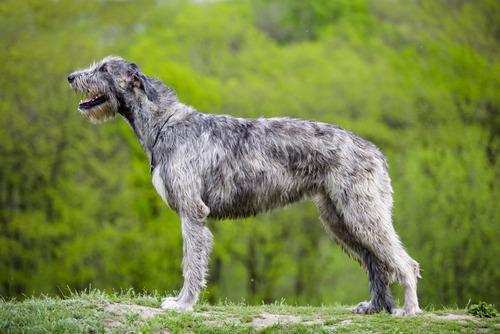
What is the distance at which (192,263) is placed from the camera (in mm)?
8094

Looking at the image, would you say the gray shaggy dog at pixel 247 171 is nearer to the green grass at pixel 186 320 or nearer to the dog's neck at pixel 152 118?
the dog's neck at pixel 152 118

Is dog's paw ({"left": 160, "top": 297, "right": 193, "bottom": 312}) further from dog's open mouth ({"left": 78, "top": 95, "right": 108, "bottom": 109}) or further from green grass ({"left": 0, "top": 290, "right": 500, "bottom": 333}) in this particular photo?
dog's open mouth ({"left": 78, "top": 95, "right": 108, "bottom": 109})

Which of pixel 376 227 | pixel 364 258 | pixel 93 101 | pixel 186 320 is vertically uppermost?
pixel 93 101

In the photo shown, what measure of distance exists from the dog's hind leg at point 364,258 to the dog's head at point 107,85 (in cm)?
270

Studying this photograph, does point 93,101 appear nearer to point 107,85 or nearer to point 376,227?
point 107,85

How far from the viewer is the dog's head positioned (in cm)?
867

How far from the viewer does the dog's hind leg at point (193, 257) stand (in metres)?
8.05

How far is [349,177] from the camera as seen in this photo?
27.2 ft

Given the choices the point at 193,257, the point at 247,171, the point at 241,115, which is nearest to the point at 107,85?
the point at 247,171

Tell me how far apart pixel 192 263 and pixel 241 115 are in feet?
70.3

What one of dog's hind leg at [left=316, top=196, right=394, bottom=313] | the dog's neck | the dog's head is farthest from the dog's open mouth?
dog's hind leg at [left=316, top=196, right=394, bottom=313]

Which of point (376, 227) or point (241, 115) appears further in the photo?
point (241, 115)

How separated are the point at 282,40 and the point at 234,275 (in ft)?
47.7

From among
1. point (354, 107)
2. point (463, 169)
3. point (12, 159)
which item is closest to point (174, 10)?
point (354, 107)
